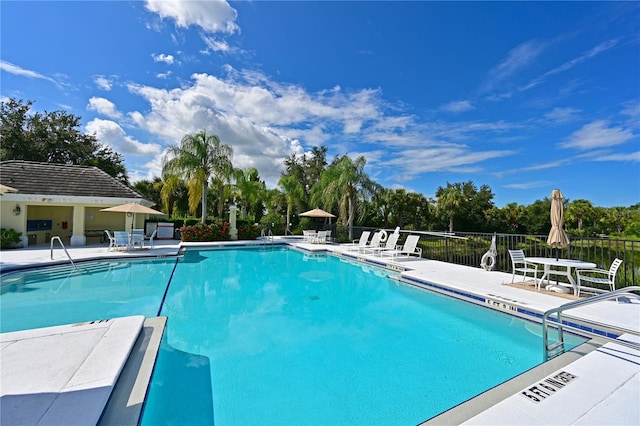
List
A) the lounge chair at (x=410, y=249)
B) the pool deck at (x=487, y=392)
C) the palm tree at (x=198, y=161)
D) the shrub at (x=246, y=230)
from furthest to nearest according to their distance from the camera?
the shrub at (x=246, y=230) < the palm tree at (x=198, y=161) < the lounge chair at (x=410, y=249) < the pool deck at (x=487, y=392)

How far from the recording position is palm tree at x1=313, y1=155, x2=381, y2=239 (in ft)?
55.7

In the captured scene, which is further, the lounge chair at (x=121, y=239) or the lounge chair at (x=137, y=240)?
the lounge chair at (x=137, y=240)

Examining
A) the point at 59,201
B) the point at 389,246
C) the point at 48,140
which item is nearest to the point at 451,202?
the point at 389,246

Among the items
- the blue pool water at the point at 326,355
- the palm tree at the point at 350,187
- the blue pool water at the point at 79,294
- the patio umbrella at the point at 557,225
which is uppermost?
the palm tree at the point at 350,187

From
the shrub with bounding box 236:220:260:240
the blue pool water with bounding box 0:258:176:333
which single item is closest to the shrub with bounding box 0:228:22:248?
the blue pool water with bounding box 0:258:176:333

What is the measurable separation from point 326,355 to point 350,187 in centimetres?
1370

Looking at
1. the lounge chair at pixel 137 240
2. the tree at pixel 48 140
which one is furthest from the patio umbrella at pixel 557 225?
the tree at pixel 48 140

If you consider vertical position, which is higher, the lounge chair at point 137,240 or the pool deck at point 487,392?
the lounge chair at point 137,240

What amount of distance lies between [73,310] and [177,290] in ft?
6.91

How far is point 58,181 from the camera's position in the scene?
14828mm

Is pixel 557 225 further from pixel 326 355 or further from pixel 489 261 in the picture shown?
pixel 326 355

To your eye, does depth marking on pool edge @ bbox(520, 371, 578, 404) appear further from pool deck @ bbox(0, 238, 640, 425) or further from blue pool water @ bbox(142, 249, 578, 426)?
blue pool water @ bbox(142, 249, 578, 426)

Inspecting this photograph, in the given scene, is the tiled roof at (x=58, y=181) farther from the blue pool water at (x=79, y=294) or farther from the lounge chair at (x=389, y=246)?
the lounge chair at (x=389, y=246)

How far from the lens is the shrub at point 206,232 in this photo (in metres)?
16.2
